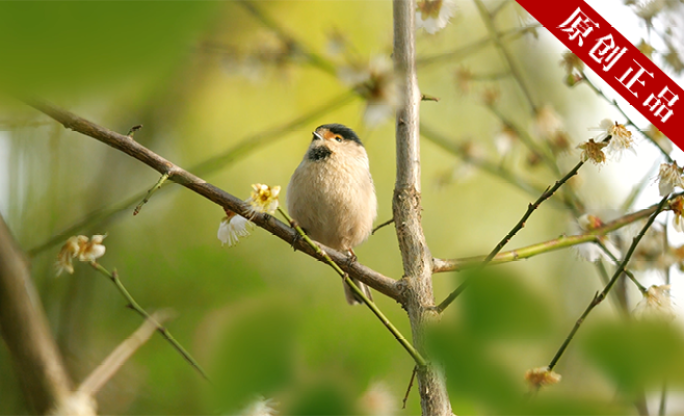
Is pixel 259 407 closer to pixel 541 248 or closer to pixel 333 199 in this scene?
pixel 541 248

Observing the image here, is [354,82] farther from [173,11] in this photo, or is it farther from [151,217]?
[151,217]

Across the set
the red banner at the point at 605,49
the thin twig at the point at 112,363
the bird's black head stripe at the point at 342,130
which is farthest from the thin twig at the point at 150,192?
the bird's black head stripe at the point at 342,130

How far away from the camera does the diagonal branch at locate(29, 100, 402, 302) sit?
114 cm

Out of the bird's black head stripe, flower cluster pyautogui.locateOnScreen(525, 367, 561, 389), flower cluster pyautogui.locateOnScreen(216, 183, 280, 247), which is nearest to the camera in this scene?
flower cluster pyautogui.locateOnScreen(525, 367, 561, 389)

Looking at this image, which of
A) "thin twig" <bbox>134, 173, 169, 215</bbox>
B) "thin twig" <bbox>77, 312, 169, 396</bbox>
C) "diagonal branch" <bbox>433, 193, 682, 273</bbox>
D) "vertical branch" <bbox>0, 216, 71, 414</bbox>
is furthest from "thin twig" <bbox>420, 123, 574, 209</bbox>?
"vertical branch" <bbox>0, 216, 71, 414</bbox>

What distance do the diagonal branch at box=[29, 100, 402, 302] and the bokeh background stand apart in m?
0.04

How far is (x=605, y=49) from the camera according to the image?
1225 mm

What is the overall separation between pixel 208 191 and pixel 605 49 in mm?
928

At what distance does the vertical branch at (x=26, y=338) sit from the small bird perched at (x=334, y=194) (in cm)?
224

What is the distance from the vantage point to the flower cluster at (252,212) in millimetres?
1207

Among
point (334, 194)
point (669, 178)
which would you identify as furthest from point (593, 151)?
point (334, 194)

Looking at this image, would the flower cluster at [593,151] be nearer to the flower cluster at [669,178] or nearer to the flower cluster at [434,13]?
the flower cluster at [669,178]

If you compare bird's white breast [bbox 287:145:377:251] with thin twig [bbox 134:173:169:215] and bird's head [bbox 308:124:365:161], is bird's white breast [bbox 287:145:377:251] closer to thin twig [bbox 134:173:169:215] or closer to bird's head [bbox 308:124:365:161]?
bird's head [bbox 308:124:365:161]

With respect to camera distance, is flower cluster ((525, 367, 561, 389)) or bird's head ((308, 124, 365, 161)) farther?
bird's head ((308, 124, 365, 161))
